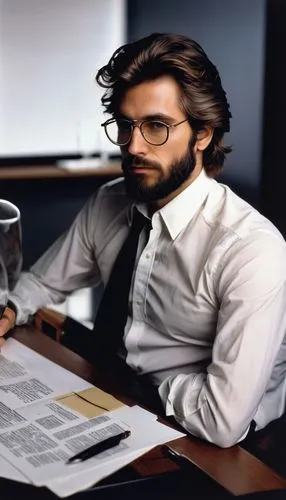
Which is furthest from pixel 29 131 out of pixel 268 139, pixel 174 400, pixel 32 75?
pixel 174 400

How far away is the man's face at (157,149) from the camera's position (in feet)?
4.40

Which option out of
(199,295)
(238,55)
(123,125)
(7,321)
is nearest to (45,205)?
(238,55)

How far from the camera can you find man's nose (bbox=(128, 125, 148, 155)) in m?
1.33

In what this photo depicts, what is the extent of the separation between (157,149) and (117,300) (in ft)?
1.10

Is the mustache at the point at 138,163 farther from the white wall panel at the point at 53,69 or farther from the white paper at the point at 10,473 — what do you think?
the white wall panel at the point at 53,69

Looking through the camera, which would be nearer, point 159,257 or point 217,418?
point 217,418

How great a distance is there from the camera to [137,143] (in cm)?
133

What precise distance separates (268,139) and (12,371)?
46.2 inches

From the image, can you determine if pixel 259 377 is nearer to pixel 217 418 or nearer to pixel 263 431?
pixel 217 418

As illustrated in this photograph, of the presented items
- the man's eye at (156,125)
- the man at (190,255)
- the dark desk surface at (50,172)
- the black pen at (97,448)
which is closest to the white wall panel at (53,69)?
the dark desk surface at (50,172)

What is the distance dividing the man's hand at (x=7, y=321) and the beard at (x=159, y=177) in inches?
15.1

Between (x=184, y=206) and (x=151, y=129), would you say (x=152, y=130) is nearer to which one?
(x=151, y=129)

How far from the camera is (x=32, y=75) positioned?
3.31 m

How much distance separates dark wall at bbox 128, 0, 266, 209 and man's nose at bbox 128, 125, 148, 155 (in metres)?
1.91
